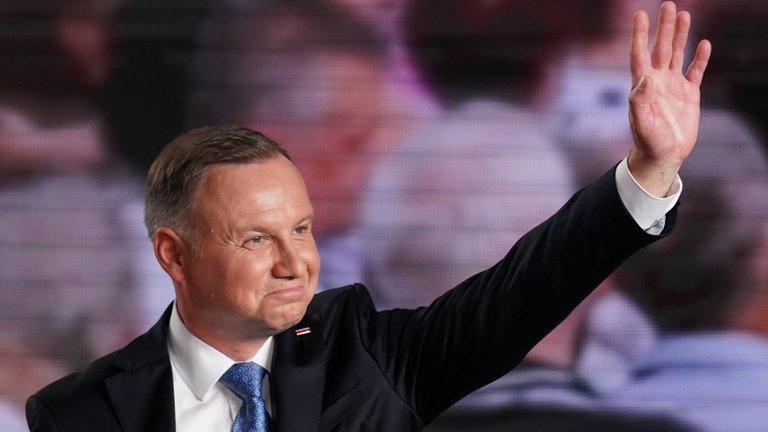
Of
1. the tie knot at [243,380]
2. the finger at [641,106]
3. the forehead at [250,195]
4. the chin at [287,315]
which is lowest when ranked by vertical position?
the tie knot at [243,380]

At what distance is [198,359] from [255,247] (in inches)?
10.6

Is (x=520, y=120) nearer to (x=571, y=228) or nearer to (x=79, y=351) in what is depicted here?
(x=79, y=351)

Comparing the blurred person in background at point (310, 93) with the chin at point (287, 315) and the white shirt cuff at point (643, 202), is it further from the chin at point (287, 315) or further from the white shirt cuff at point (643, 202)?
the white shirt cuff at point (643, 202)

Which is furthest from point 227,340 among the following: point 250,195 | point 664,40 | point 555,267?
point 664,40

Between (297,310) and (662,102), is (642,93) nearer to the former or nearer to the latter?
(662,102)

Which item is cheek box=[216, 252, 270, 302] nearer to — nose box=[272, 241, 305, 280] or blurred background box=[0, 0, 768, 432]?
nose box=[272, 241, 305, 280]

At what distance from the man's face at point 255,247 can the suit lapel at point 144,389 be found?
158 mm

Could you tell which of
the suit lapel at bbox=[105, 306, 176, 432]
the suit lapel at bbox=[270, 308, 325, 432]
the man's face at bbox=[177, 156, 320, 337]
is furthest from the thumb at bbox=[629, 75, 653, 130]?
the suit lapel at bbox=[105, 306, 176, 432]

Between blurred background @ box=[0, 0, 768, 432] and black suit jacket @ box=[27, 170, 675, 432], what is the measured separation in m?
2.39

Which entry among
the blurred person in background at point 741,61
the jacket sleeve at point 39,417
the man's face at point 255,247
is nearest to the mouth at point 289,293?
the man's face at point 255,247

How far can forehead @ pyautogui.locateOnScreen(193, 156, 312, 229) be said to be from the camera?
2.26m

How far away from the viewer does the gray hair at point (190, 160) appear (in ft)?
7.59

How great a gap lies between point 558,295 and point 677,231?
2816 mm

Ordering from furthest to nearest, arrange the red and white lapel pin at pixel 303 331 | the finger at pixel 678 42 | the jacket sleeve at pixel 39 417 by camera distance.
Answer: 1. the red and white lapel pin at pixel 303 331
2. the jacket sleeve at pixel 39 417
3. the finger at pixel 678 42
